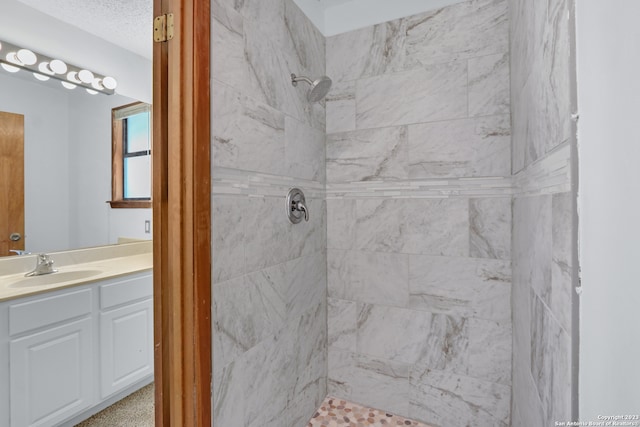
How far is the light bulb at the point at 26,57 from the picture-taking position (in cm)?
166

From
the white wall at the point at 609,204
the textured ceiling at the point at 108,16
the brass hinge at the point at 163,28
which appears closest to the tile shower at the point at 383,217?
the brass hinge at the point at 163,28

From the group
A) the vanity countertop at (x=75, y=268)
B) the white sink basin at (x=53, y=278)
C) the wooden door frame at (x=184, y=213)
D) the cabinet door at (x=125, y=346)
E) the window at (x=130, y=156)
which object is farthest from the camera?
the window at (x=130, y=156)

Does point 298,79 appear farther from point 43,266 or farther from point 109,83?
point 43,266

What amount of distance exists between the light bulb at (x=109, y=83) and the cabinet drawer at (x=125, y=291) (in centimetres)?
139

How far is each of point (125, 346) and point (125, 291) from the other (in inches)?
14.2

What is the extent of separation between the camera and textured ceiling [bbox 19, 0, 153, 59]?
1.70 metres

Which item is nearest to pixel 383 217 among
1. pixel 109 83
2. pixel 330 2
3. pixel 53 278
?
pixel 330 2

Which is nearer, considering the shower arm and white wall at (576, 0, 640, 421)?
white wall at (576, 0, 640, 421)

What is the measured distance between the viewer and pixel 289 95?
4.67ft

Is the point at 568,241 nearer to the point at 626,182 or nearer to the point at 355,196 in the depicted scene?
the point at 626,182

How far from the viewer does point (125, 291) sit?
6.15 feet

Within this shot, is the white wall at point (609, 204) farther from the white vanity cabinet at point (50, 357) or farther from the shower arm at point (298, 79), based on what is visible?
the white vanity cabinet at point (50, 357)

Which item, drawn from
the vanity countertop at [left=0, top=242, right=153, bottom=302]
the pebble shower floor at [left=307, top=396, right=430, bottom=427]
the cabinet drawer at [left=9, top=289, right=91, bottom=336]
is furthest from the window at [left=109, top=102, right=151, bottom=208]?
the pebble shower floor at [left=307, top=396, right=430, bottom=427]

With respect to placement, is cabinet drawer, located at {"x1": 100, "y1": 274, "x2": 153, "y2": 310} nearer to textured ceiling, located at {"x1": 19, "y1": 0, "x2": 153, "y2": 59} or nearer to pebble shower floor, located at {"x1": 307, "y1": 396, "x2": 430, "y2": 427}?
pebble shower floor, located at {"x1": 307, "y1": 396, "x2": 430, "y2": 427}
